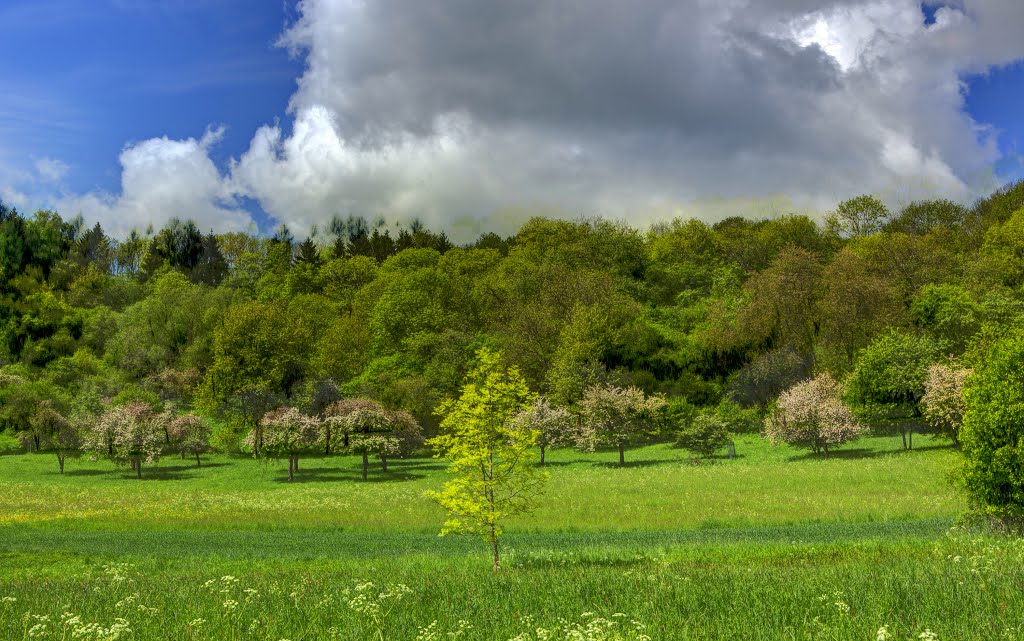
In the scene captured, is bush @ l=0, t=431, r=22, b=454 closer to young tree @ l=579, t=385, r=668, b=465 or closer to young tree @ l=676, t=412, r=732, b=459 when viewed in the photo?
young tree @ l=579, t=385, r=668, b=465

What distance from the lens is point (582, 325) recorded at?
86.7 metres

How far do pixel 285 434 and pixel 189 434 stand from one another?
46.9 ft

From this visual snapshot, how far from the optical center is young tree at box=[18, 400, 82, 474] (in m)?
71.6

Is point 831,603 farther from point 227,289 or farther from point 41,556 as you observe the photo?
point 227,289

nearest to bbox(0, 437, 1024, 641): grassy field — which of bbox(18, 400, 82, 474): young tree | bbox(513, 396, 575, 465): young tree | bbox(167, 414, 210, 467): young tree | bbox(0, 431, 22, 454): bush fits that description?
bbox(167, 414, 210, 467): young tree

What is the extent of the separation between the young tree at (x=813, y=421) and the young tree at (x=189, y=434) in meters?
53.6

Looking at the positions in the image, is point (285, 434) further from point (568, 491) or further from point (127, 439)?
point (568, 491)

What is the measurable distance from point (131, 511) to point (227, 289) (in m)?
82.2

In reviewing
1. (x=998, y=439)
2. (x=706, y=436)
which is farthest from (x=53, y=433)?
(x=998, y=439)

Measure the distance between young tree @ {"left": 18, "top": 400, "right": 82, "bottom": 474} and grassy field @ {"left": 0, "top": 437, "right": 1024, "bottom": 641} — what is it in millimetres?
5458

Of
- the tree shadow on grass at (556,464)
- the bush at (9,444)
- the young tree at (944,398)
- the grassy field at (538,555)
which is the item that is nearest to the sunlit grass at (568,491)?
the grassy field at (538,555)

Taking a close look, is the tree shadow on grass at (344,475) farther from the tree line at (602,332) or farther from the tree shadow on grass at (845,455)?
the tree shadow on grass at (845,455)

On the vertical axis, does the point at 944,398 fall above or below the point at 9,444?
above

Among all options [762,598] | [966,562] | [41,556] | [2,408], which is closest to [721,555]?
[966,562]
